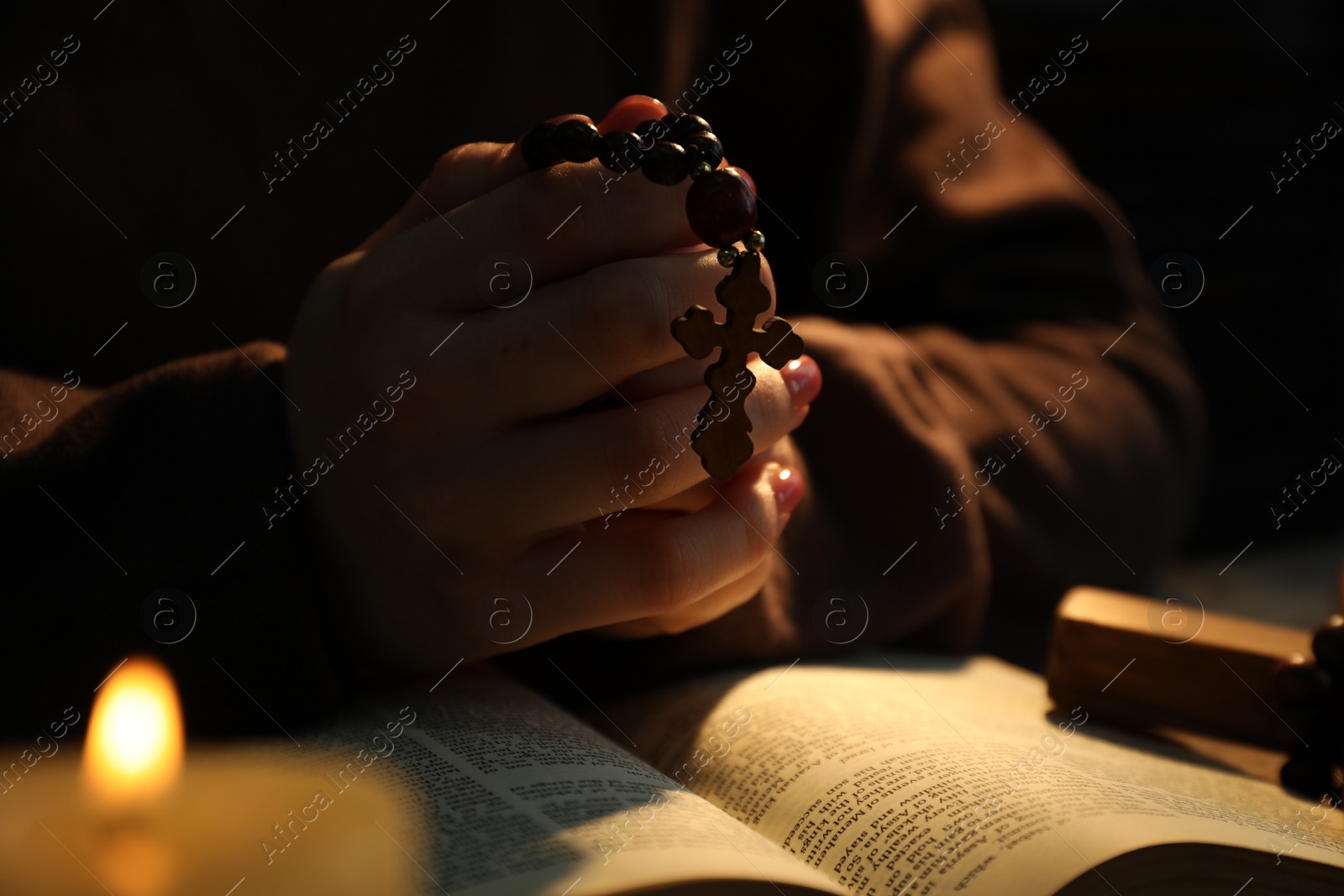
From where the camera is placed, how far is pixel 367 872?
1.35 feet

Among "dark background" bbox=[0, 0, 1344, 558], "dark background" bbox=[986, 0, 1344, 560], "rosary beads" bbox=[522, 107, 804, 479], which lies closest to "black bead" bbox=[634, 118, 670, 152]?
"rosary beads" bbox=[522, 107, 804, 479]

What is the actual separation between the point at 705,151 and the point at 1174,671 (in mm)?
549

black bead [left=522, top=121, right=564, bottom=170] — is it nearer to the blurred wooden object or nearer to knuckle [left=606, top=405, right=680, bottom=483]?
knuckle [left=606, top=405, right=680, bottom=483]

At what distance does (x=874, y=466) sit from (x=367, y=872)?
0.60m

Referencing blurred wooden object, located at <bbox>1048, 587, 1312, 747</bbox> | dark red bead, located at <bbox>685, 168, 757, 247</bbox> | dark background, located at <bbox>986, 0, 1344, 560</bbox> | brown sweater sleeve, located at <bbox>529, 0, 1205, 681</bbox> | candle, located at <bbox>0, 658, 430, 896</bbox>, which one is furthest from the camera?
dark background, located at <bbox>986, 0, 1344, 560</bbox>

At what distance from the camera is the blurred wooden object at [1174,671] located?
775 mm

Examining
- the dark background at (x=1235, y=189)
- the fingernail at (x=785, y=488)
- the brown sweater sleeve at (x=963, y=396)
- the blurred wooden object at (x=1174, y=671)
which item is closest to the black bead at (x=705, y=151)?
the fingernail at (x=785, y=488)

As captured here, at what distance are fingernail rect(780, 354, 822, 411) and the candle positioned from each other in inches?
13.0

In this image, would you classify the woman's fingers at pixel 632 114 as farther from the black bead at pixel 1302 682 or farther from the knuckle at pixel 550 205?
the black bead at pixel 1302 682

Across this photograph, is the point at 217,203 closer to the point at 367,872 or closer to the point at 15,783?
the point at 15,783

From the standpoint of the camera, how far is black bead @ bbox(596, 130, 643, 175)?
1.77ft

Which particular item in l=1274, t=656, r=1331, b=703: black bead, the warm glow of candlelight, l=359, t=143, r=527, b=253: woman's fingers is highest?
l=359, t=143, r=527, b=253: woman's fingers

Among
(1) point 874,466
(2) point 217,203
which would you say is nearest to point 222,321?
(2) point 217,203

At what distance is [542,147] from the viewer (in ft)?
1.81
